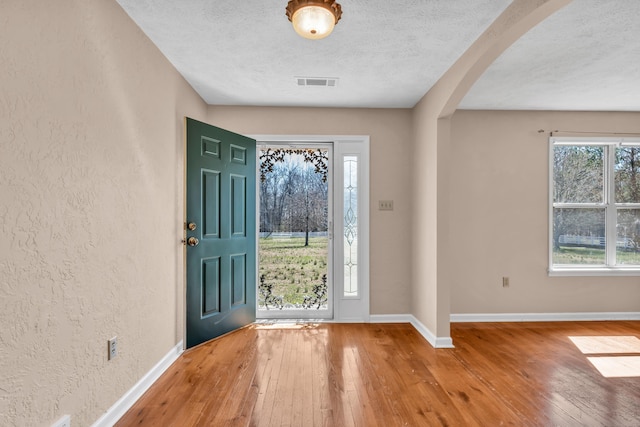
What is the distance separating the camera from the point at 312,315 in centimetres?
393

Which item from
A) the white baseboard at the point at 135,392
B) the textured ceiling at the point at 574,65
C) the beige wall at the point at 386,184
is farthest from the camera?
the beige wall at the point at 386,184

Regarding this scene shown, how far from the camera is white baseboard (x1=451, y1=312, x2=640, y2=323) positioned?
12.7ft

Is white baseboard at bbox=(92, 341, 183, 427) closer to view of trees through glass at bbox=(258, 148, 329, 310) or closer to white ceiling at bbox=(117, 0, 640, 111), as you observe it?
view of trees through glass at bbox=(258, 148, 329, 310)

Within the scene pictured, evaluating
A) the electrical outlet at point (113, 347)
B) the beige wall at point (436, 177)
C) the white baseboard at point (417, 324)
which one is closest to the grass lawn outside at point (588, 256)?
the beige wall at point (436, 177)

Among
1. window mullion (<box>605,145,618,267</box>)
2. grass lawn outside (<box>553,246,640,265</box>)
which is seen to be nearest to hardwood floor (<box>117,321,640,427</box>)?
grass lawn outside (<box>553,246,640,265</box>)

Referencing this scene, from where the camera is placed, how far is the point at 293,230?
12.9 ft

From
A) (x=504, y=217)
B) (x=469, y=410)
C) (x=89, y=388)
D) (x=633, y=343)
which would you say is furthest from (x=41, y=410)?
(x=633, y=343)

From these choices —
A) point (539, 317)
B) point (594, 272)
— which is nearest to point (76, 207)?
point (539, 317)

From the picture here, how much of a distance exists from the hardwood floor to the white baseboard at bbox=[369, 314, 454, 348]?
0.27 ft

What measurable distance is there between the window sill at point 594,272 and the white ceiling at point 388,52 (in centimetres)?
187

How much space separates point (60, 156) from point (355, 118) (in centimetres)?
291

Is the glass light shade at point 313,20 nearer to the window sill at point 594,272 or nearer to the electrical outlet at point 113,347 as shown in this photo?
the electrical outlet at point 113,347

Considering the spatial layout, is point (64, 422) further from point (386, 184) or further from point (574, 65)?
point (574, 65)

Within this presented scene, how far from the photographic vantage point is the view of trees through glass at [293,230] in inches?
155
